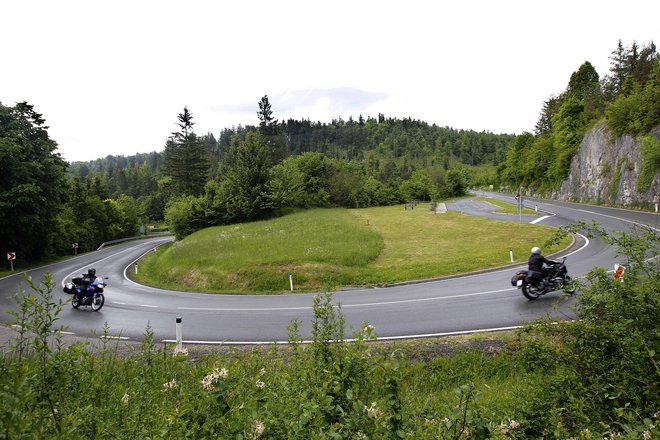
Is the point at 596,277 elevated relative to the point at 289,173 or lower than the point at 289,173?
lower

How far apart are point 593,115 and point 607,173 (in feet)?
52.5

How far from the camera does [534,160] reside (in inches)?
2387

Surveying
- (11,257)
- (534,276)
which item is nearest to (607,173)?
(534,276)

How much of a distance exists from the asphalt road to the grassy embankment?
1.62m

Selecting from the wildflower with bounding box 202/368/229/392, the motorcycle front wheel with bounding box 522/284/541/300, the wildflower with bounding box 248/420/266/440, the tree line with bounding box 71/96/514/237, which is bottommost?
the motorcycle front wheel with bounding box 522/284/541/300

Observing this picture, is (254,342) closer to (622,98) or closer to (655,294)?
(655,294)

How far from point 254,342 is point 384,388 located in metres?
8.27

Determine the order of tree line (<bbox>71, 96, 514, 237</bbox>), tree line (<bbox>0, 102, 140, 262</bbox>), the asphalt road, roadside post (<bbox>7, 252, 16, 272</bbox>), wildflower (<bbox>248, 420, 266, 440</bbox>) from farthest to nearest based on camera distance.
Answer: tree line (<bbox>71, 96, 514, 237</bbox>) → roadside post (<bbox>7, 252, 16, 272</bbox>) → tree line (<bbox>0, 102, 140, 262</bbox>) → the asphalt road → wildflower (<bbox>248, 420, 266, 440</bbox>)

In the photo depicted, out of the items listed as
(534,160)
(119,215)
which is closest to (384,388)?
(119,215)

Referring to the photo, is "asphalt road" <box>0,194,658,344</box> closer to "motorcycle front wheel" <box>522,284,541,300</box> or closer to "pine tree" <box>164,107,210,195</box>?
"motorcycle front wheel" <box>522,284,541,300</box>

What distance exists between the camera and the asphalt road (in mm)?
10234

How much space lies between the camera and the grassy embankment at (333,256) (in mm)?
17609

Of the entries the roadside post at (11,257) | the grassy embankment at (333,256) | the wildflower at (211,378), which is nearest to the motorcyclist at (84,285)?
the grassy embankment at (333,256)

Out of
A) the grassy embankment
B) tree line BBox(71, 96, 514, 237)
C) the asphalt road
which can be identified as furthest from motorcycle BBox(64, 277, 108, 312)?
tree line BBox(71, 96, 514, 237)
